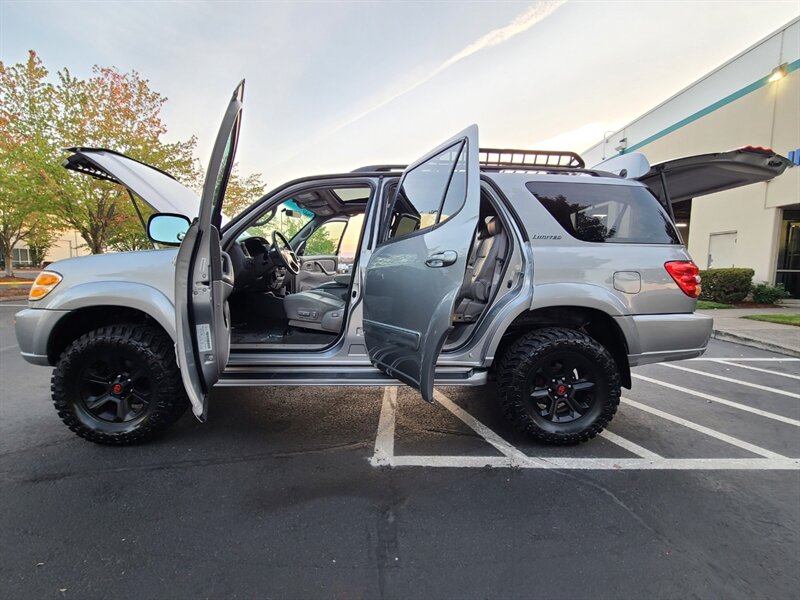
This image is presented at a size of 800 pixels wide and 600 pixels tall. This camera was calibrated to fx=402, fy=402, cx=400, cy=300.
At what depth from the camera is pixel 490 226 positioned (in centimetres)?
336

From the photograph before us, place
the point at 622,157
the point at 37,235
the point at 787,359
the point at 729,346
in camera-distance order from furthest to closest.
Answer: the point at 37,235
the point at 729,346
the point at 787,359
the point at 622,157

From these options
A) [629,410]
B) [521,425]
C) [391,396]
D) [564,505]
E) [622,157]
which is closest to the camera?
[564,505]

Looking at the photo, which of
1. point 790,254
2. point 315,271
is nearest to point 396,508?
point 315,271

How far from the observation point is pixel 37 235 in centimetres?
2159

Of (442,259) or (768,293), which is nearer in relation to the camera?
(442,259)

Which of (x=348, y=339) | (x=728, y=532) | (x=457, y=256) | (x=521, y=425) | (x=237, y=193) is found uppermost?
(x=237, y=193)

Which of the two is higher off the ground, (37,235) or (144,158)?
(144,158)

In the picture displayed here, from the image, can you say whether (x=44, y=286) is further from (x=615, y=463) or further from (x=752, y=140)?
(x=752, y=140)

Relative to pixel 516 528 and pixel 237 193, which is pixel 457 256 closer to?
pixel 516 528

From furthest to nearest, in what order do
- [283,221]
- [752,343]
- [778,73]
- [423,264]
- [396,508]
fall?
[778,73] → [752,343] → [283,221] → [423,264] → [396,508]

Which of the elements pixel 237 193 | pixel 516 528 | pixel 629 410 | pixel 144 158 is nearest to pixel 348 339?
pixel 516 528

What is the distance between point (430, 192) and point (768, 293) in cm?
1392

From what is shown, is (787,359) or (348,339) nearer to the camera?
(348,339)

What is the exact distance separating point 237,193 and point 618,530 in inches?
682
